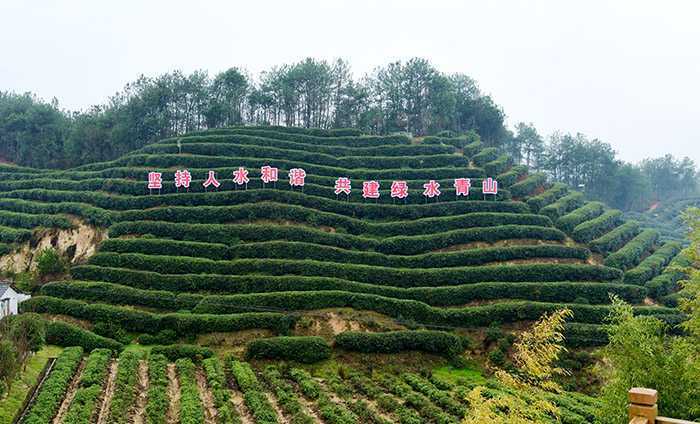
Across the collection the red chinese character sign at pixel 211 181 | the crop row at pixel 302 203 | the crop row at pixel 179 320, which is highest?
the red chinese character sign at pixel 211 181

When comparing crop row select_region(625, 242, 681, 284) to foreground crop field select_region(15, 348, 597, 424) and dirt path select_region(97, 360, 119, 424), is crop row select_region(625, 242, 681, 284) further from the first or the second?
dirt path select_region(97, 360, 119, 424)

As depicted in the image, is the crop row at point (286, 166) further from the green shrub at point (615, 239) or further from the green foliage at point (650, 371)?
the green foliage at point (650, 371)

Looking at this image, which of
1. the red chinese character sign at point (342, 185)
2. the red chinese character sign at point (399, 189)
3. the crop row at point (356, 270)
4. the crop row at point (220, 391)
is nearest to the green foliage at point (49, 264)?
the crop row at point (356, 270)

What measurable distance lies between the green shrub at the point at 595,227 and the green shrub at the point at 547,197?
380cm

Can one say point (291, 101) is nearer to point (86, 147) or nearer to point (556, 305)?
point (86, 147)

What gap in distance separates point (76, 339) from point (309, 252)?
605 inches

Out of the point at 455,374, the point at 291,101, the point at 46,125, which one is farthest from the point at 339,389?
the point at 46,125

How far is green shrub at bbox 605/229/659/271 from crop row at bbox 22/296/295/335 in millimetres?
25089

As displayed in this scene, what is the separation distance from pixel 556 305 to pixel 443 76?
137 feet

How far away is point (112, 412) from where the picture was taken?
69.1 ft

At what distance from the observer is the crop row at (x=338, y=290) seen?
34.2 m

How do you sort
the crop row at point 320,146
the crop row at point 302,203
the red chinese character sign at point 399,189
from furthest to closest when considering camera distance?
the crop row at point 320,146 → the red chinese character sign at point 399,189 → the crop row at point 302,203

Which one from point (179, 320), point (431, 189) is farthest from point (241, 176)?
point (179, 320)

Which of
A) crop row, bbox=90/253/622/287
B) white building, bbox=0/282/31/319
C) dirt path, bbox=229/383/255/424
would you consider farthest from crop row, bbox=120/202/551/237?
dirt path, bbox=229/383/255/424
